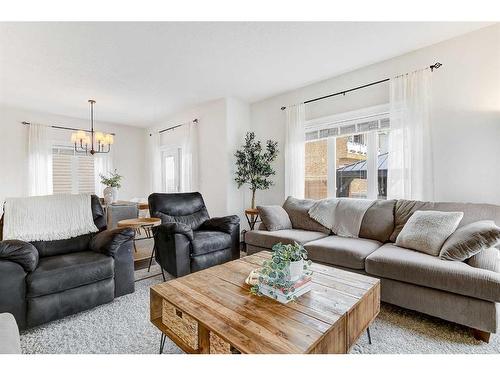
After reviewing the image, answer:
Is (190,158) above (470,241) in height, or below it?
above

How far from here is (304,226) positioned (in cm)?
333

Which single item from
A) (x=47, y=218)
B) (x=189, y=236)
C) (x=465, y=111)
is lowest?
(x=189, y=236)

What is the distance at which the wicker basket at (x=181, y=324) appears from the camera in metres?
1.29

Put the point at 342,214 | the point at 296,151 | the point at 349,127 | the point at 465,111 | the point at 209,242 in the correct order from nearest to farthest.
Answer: the point at 465,111
the point at 209,242
the point at 342,214
the point at 349,127
the point at 296,151

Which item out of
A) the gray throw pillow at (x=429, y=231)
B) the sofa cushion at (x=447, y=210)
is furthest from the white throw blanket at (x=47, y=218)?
the sofa cushion at (x=447, y=210)

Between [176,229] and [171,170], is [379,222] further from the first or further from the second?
[171,170]

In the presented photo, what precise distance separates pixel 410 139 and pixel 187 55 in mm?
2784

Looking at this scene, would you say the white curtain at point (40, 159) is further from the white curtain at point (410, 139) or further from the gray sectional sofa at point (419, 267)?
the white curtain at point (410, 139)

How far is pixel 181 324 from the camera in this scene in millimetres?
1366

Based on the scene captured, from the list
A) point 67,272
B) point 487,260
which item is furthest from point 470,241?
point 67,272

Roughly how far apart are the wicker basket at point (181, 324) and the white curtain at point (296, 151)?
2844 millimetres
